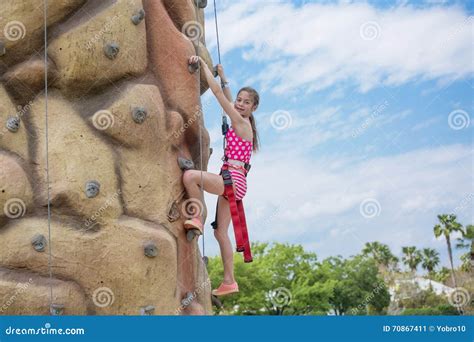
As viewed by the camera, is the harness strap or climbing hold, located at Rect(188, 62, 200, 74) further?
climbing hold, located at Rect(188, 62, 200, 74)

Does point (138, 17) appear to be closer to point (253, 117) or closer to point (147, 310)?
point (253, 117)

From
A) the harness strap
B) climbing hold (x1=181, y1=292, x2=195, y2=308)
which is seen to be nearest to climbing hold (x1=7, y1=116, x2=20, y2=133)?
the harness strap

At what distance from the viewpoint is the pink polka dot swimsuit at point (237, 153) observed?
334 inches

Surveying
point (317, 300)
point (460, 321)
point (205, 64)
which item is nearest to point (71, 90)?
point (205, 64)

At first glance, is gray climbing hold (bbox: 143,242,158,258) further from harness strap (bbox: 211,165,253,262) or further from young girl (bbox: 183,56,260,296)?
harness strap (bbox: 211,165,253,262)

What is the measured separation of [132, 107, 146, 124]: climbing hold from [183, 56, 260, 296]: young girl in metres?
0.82

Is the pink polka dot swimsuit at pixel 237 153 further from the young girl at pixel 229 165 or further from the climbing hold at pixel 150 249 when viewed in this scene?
the climbing hold at pixel 150 249

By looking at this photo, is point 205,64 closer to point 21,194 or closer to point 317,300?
point 21,194

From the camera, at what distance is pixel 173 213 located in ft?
27.5

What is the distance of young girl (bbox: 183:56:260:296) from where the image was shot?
834cm

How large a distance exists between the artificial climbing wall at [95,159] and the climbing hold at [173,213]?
0.04 feet

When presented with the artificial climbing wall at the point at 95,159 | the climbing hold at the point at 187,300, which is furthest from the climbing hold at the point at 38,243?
the climbing hold at the point at 187,300

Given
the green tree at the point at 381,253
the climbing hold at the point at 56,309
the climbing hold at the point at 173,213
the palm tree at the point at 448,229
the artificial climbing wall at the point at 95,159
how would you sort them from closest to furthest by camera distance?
1. the climbing hold at the point at 56,309
2. the artificial climbing wall at the point at 95,159
3. the climbing hold at the point at 173,213
4. the palm tree at the point at 448,229
5. the green tree at the point at 381,253

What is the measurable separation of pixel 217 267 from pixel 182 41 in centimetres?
2017
